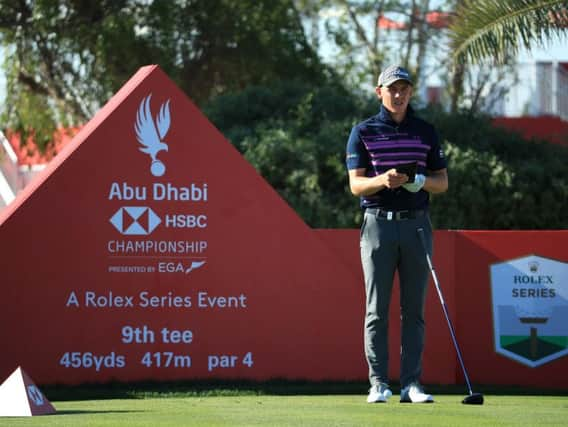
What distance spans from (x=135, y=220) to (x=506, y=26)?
572cm

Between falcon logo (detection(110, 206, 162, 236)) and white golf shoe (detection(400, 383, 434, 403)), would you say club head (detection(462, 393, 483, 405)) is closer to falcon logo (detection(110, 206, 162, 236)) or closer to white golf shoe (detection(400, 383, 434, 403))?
white golf shoe (detection(400, 383, 434, 403))

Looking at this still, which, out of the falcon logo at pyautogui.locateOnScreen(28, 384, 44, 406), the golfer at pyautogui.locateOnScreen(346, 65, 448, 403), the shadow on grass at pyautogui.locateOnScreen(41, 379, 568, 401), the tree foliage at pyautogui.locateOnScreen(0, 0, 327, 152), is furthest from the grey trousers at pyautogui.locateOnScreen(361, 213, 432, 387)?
the tree foliage at pyautogui.locateOnScreen(0, 0, 327, 152)

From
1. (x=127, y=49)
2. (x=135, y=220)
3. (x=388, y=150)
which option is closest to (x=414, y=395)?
(x=388, y=150)

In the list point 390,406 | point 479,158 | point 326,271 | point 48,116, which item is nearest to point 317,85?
point 48,116

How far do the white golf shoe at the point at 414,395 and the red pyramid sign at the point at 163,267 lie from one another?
2.39 metres

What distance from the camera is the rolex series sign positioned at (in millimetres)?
10047

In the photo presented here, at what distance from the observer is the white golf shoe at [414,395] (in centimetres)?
735

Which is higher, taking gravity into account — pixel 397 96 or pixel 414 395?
pixel 397 96

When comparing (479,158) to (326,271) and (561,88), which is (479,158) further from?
(561,88)

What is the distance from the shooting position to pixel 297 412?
6883mm

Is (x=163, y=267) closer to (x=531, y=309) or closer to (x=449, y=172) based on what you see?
(x=531, y=309)

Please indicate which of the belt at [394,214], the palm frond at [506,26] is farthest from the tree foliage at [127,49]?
the belt at [394,214]

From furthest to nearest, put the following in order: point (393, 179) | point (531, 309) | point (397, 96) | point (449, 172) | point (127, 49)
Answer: point (127, 49) < point (449, 172) < point (531, 309) < point (397, 96) < point (393, 179)

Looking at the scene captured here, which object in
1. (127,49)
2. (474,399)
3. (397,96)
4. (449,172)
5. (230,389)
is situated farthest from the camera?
(127,49)
